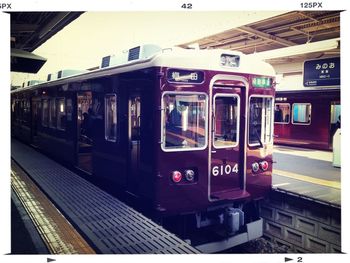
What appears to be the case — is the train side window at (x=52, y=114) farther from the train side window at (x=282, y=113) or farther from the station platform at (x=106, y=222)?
the train side window at (x=282, y=113)

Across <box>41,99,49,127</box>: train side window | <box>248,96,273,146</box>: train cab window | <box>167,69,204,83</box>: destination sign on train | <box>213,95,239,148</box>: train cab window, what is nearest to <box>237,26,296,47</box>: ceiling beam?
<box>248,96,273,146</box>: train cab window

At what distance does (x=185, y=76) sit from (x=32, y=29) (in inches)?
135

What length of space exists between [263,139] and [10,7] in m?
3.57

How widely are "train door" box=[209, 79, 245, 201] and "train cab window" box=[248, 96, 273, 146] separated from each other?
0.65ft

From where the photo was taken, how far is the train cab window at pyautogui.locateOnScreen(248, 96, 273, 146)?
4.54 meters

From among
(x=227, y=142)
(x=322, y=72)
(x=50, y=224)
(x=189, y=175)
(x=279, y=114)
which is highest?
(x=322, y=72)

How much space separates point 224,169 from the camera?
168 inches

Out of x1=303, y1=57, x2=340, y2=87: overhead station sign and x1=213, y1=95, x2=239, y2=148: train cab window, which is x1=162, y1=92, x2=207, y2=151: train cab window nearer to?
x1=213, y1=95, x2=239, y2=148: train cab window

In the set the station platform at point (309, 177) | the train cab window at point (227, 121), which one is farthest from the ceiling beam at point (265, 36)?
the station platform at point (309, 177)

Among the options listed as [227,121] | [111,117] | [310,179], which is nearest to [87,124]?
[111,117]

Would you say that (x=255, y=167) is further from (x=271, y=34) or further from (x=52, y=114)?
(x=52, y=114)
